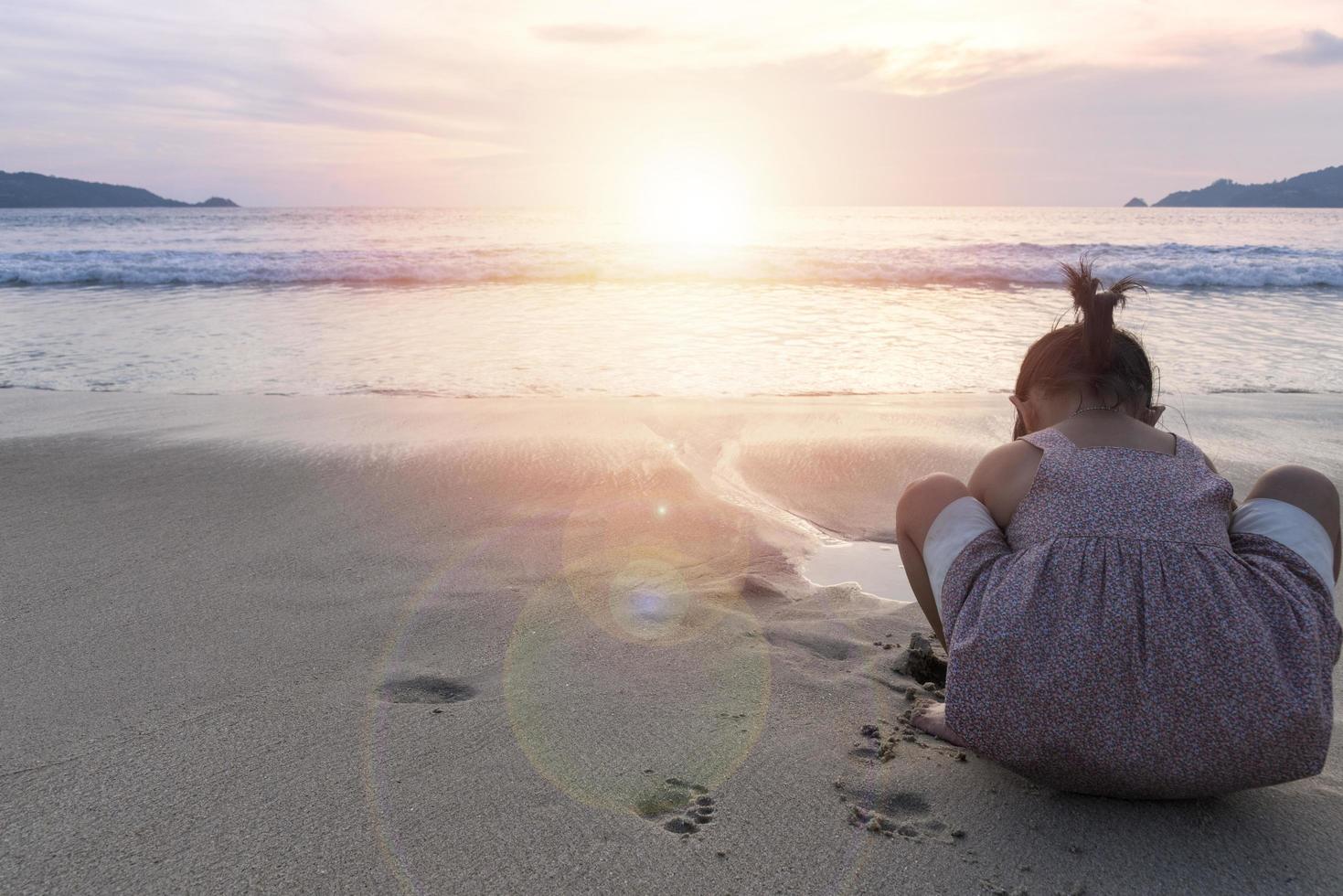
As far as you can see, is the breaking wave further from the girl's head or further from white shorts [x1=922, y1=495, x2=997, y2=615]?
white shorts [x1=922, y1=495, x2=997, y2=615]

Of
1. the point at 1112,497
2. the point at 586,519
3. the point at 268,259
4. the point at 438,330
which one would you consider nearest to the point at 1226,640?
the point at 1112,497

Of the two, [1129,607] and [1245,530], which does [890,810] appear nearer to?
[1129,607]

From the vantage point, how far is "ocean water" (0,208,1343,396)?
23.6ft

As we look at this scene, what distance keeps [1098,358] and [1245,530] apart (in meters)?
0.47

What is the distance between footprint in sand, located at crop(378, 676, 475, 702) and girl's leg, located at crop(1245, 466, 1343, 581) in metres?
1.94

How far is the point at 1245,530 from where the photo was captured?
1891 mm

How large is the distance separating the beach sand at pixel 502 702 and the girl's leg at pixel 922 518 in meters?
0.35

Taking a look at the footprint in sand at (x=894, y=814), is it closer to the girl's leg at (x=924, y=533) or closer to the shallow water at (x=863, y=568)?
the girl's leg at (x=924, y=533)

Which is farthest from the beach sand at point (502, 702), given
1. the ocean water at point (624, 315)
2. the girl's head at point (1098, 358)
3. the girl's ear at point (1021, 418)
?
the ocean water at point (624, 315)

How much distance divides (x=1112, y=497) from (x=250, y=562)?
2887mm

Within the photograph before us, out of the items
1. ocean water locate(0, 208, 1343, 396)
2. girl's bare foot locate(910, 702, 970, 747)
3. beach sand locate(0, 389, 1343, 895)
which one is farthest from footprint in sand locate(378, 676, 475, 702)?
ocean water locate(0, 208, 1343, 396)

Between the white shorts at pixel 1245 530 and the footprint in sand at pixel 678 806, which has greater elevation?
the white shorts at pixel 1245 530

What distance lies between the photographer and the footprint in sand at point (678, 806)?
72.3 inches

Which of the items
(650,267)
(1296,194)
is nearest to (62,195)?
(650,267)
